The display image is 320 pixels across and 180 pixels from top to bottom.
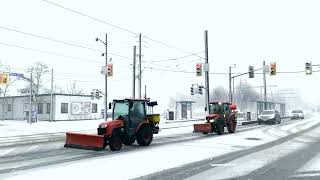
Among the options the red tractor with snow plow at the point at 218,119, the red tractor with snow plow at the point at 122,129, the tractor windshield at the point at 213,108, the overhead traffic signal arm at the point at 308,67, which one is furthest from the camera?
the overhead traffic signal arm at the point at 308,67

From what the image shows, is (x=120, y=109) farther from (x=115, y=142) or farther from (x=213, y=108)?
(x=213, y=108)

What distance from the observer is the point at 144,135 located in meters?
18.1

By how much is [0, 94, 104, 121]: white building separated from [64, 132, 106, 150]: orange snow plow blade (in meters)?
36.1

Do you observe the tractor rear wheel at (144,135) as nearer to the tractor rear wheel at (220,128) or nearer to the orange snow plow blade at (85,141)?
the orange snow plow blade at (85,141)

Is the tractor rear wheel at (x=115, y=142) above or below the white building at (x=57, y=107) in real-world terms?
below

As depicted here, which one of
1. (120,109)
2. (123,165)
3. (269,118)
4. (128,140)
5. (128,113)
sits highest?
(120,109)

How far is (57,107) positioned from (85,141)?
40.0 m

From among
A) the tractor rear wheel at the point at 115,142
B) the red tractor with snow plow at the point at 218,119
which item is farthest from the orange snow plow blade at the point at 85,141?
the red tractor with snow plow at the point at 218,119

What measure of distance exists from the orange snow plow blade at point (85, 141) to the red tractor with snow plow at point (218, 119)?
1091cm

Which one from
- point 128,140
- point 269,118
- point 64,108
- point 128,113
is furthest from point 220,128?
point 64,108

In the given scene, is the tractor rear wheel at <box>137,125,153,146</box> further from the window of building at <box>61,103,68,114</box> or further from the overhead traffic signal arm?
the window of building at <box>61,103,68,114</box>

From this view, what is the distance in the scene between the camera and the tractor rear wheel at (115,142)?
1612 cm

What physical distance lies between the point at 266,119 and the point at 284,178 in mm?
31545

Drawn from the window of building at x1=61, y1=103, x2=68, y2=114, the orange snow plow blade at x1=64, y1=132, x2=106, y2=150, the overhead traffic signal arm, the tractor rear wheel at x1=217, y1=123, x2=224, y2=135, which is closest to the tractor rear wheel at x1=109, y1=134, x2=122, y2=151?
the orange snow plow blade at x1=64, y1=132, x2=106, y2=150
